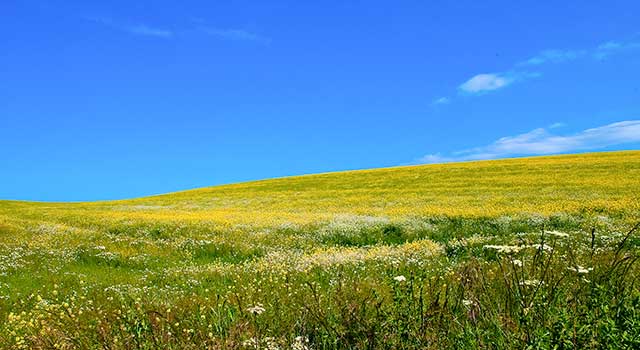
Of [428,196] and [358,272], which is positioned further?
[428,196]

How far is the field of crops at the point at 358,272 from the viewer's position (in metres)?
4.43

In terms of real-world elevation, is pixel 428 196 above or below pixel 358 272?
above

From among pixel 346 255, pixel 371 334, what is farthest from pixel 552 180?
pixel 371 334

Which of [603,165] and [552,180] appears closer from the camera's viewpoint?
[552,180]

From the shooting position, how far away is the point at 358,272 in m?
12.0

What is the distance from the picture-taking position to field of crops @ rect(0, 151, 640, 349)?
14.5ft

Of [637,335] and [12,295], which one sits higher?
[637,335]

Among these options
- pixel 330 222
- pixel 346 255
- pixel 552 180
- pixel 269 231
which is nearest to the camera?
pixel 346 255

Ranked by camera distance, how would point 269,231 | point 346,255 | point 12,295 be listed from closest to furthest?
point 12,295, point 346,255, point 269,231

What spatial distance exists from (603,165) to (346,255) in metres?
37.9

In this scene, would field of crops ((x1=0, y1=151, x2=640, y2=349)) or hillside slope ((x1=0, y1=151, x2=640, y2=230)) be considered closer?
field of crops ((x1=0, y1=151, x2=640, y2=349))

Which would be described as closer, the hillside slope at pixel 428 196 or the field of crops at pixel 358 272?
the field of crops at pixel 358 272

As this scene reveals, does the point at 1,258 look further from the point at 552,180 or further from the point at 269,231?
the point at 552,180

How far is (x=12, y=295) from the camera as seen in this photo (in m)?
13.3
